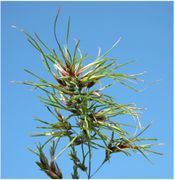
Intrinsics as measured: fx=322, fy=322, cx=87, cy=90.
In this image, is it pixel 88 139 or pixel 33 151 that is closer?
pixel 88 139

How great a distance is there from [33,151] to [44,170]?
4.0 inches

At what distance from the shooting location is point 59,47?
140 centimetres

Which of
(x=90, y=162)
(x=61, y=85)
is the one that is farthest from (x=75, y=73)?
(x=90, y=162)

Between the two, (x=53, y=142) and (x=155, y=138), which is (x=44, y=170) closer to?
(x=53, y=142)

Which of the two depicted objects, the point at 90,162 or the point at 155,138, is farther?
the point at 155,138

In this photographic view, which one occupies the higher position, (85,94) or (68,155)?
(85,94)

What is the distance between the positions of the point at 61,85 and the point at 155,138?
1.66ft

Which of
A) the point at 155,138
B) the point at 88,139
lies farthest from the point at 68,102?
the point at 155,138

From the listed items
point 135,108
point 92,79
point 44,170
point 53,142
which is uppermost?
point 92,79

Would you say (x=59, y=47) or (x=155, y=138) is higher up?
(x=59, y=47)

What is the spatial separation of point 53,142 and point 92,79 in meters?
0.34

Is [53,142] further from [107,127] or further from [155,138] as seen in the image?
[155,138]

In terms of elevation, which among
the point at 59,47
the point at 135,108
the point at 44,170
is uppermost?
the point at 59,47

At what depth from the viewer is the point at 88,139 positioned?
4.53 feet
